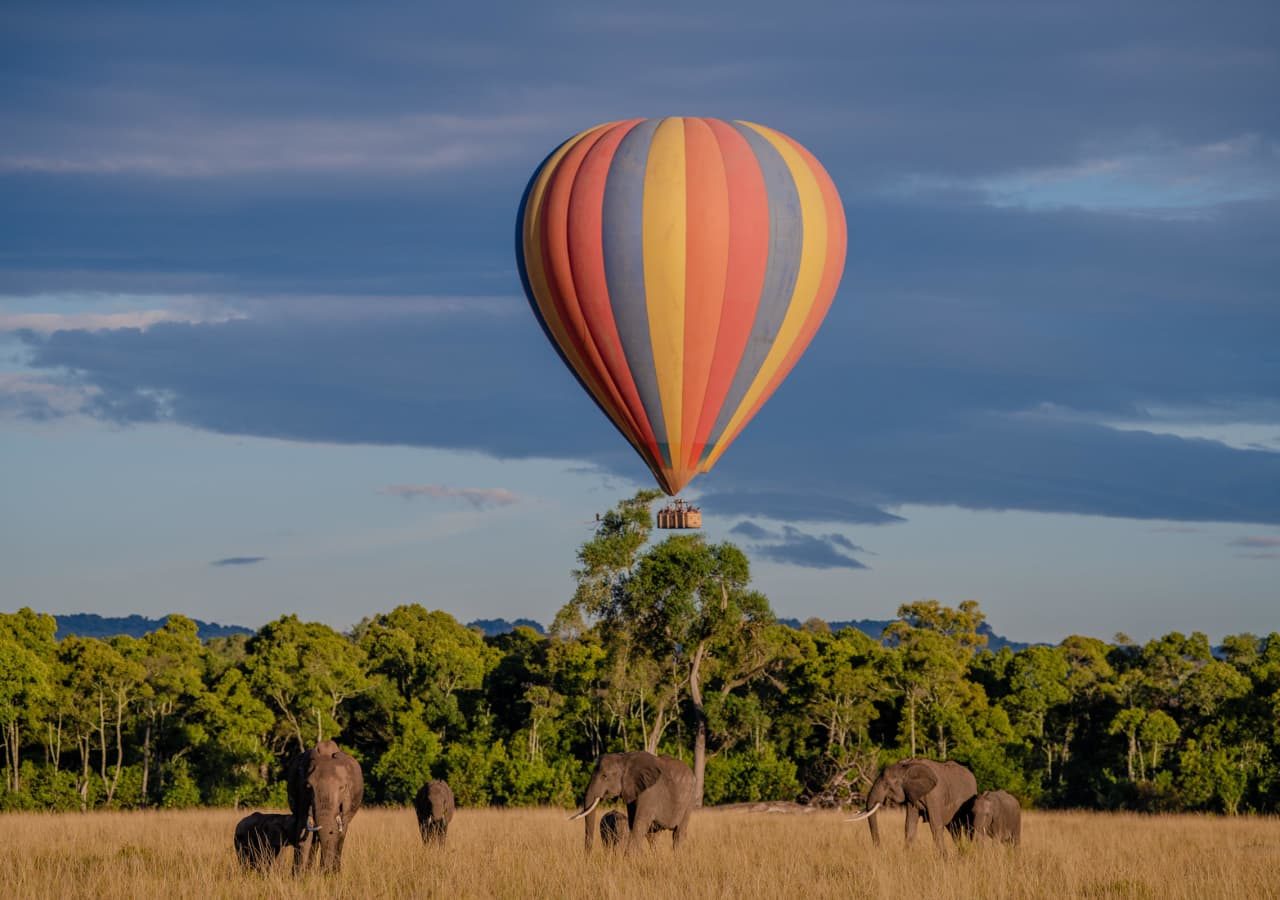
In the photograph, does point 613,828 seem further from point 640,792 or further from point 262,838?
point 262,838

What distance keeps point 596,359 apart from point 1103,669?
136 feet

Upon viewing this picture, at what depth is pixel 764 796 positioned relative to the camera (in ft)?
164

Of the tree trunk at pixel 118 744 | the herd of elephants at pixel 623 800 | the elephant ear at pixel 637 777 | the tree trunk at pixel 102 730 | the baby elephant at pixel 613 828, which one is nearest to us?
the herd of elephants at pixel 623 800

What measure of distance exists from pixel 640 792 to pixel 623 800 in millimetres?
1627

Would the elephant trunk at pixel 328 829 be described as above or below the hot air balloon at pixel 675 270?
below

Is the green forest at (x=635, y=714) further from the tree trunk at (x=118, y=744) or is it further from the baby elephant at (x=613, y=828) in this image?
the baby elephant at (x=613, y=828)

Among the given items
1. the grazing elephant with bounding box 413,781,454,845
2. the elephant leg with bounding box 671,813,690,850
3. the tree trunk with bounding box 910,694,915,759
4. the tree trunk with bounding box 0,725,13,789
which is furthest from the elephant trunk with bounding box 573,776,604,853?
the tree trunk with bounding box 0,725,13,789

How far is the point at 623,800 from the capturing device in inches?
1061

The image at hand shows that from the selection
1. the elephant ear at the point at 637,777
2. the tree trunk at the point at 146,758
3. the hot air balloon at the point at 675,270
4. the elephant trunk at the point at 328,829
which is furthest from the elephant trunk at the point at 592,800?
the tree trunk at the point at 146,758

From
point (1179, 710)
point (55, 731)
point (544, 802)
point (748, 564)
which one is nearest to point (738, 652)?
point (748, 564)

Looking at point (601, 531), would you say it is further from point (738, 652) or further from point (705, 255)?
point (705, 255)

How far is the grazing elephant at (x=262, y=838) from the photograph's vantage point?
2064 centimetres

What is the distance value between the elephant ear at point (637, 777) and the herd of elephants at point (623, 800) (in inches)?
0.6

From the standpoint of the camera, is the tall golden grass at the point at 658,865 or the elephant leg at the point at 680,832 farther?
the elephant leg at the point at 680,832
